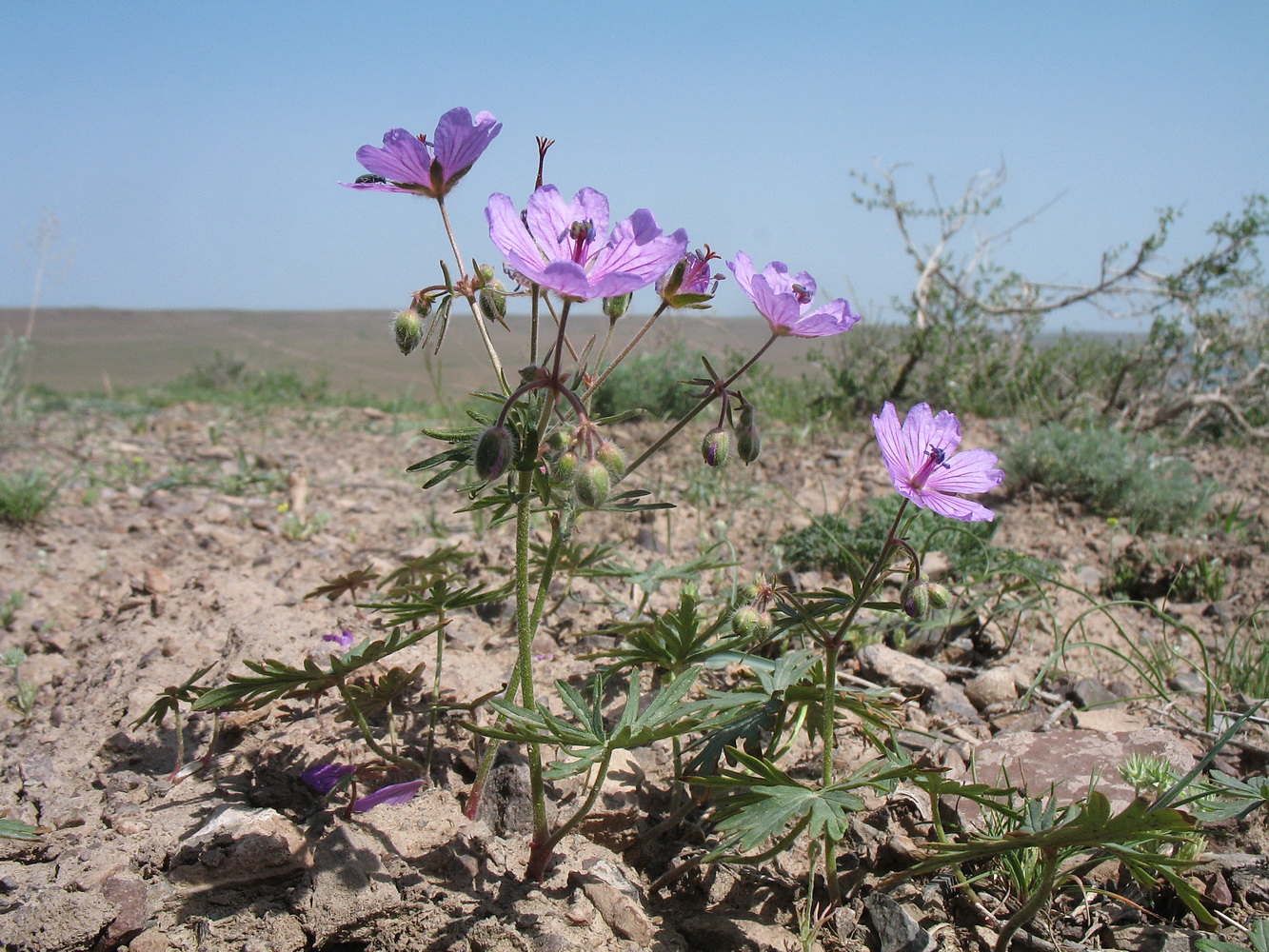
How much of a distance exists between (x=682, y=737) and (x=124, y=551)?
2.62 meters

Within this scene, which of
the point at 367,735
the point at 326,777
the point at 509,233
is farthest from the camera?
the point at 326,777

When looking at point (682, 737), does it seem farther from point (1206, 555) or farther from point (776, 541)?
point (1206, 555)

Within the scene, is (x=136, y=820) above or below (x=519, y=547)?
below

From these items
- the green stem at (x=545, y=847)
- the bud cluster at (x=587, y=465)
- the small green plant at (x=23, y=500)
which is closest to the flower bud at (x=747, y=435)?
the bud cluster at (x=587, y=465)

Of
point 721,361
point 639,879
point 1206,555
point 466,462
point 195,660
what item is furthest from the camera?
point 721,361

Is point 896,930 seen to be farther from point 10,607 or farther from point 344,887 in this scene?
point 10,607

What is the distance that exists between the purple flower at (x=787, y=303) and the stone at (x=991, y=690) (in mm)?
1384

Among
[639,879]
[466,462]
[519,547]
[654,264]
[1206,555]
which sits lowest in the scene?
[639,879]

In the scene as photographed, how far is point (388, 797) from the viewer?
179cm

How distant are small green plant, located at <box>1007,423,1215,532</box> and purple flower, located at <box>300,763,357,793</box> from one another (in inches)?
142

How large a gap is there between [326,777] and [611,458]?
3.51 ft

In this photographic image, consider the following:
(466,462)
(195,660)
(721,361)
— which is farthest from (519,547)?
(721,361)

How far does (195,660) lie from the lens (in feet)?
8.17

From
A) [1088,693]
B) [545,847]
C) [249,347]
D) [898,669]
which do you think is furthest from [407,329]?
[249,347]
